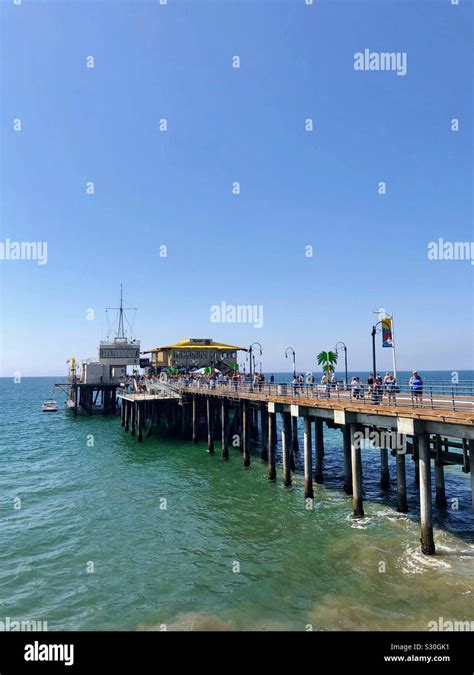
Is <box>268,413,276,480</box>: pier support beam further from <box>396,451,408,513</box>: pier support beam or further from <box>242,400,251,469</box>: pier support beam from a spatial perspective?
<box>396,451,408,513</box>: pier support beam

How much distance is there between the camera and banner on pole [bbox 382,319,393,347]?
2139 cm

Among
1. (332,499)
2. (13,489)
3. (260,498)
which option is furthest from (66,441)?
(332,499)

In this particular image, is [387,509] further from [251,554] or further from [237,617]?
[237,617]

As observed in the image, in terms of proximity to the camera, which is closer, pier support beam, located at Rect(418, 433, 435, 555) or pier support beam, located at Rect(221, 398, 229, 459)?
pier support beam, located at Rect(418, 433, 435, 555)

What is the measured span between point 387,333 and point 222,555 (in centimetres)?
1305

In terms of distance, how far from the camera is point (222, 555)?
1455 cm

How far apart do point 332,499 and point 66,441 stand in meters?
28.5

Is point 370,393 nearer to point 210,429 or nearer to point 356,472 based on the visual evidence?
point 356,472

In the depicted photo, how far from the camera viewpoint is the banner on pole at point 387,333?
21386 mm

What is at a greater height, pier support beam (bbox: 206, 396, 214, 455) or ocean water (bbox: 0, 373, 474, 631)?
pier support beam (bbox: 206, 396, 214, 455)

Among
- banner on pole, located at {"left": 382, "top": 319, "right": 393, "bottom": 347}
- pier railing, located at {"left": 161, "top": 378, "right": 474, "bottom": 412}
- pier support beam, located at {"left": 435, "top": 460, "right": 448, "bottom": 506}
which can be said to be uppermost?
banner on pole, located at {"left": 382, "top": 319, "right": 393, "bottom": 347}

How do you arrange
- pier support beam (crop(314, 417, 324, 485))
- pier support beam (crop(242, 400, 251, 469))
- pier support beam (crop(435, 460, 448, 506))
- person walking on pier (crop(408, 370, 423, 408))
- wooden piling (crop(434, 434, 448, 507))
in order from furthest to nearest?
pier support beam (crop(242, 400, 251, 469))
pier support beam (crop(314, 417, 324, 485))
pier support beam (crop(435, 460, 448, 506))
wooden piling (crop(434, 434, 448, 507))
person walking on pier (crop(408, 370, 423, 408))

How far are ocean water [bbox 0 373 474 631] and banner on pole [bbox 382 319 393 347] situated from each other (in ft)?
24.3

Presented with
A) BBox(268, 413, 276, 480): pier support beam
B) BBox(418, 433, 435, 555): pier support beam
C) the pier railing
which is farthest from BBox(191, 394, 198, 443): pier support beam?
BBox(418, 433, 435, 555): pier support beam
